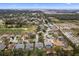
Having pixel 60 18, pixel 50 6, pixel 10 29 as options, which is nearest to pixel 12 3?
pixel 10 29

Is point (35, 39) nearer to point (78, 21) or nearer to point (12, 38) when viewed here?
Result: point (12, 38)

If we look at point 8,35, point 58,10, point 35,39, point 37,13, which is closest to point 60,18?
point 58,10

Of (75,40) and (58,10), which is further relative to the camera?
(58,10)

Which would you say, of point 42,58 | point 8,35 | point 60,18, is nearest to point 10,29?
point 8,35

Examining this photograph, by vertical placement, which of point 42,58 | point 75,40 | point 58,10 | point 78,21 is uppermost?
point 58,10

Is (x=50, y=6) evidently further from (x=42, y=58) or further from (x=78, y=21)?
(x=42, y=58)

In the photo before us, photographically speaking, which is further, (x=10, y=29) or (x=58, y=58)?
(x=10, y=29)

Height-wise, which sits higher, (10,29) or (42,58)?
(10,29)

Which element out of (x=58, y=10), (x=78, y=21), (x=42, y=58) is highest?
(x=58, y=10)

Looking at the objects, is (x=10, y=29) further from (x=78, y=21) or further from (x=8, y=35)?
(x=78, y=21)

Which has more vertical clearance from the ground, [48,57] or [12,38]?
[12,38]
